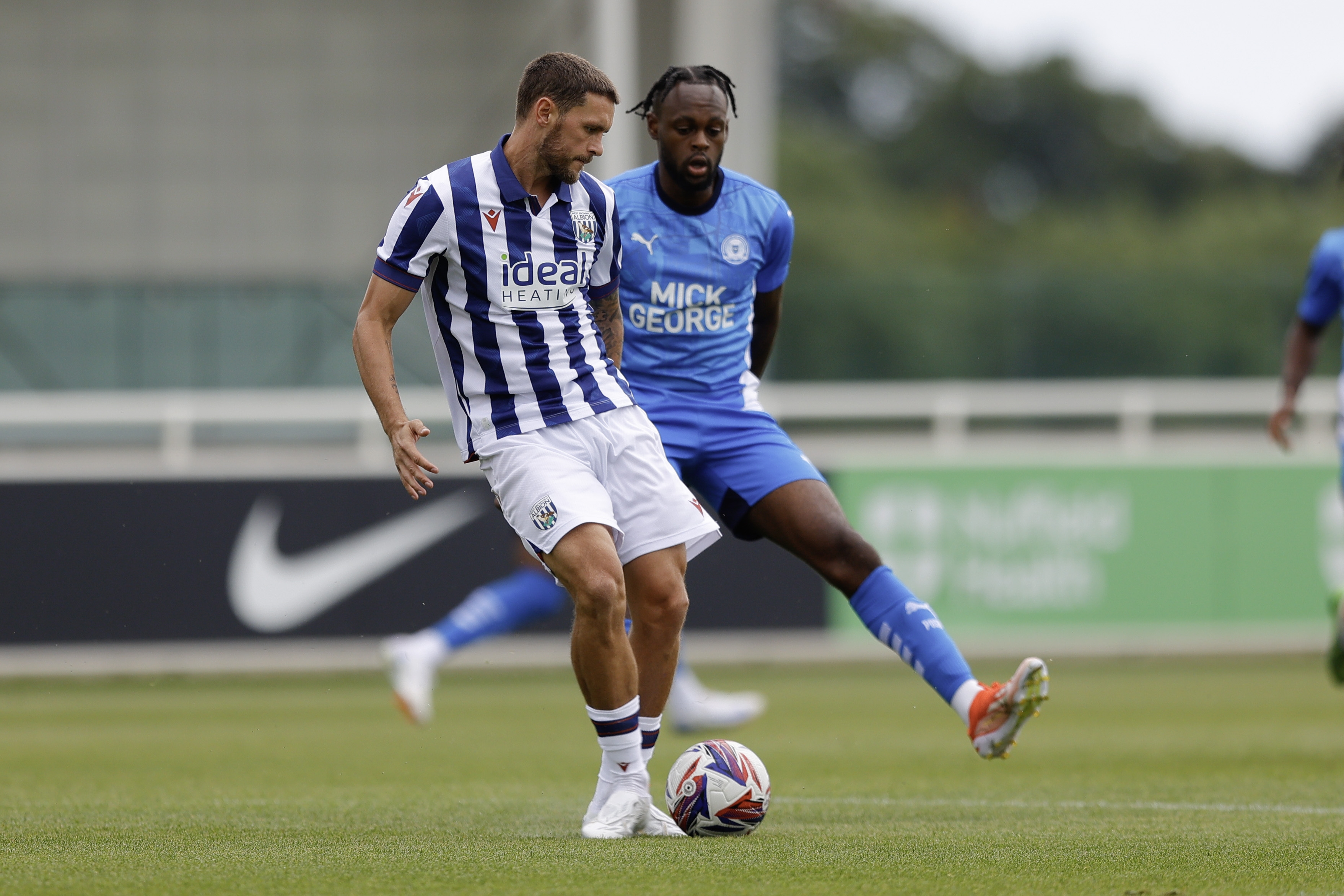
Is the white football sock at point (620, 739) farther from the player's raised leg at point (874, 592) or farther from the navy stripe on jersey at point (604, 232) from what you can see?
the navy stripe on jersey at point (604, 232)

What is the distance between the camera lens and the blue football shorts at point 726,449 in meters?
6.20

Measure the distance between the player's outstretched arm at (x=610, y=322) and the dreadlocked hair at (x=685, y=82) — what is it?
69cm

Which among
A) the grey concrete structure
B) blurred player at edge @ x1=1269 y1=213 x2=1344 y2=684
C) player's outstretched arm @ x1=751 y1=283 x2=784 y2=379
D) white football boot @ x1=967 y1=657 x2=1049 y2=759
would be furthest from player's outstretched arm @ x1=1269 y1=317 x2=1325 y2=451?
the grey concrete structure

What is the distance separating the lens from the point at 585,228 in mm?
5465

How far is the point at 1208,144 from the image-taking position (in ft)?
197

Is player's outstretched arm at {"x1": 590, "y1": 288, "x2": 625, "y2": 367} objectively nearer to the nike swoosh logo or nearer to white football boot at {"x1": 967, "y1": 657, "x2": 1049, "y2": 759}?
white football boot at {"x1": 967, "y1": 657, "x2": 1049, "y2": 759}

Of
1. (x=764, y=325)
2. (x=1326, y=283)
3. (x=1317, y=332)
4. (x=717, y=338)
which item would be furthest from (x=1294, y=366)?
(x=717, y=338)

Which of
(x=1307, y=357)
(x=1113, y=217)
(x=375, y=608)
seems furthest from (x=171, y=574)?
(x=1113, y=217)

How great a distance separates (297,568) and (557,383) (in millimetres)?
7287

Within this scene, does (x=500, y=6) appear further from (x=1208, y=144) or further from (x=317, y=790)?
(x=1208, y=144)

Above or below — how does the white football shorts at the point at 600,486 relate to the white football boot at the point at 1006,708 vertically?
above

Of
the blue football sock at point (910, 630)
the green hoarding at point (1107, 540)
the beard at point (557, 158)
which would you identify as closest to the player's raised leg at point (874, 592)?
the blue football sock at point (910, 630)

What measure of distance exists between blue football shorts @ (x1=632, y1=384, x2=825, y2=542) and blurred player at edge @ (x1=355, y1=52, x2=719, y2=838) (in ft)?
2.00

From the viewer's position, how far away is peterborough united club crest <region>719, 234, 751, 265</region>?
20.5 ft
